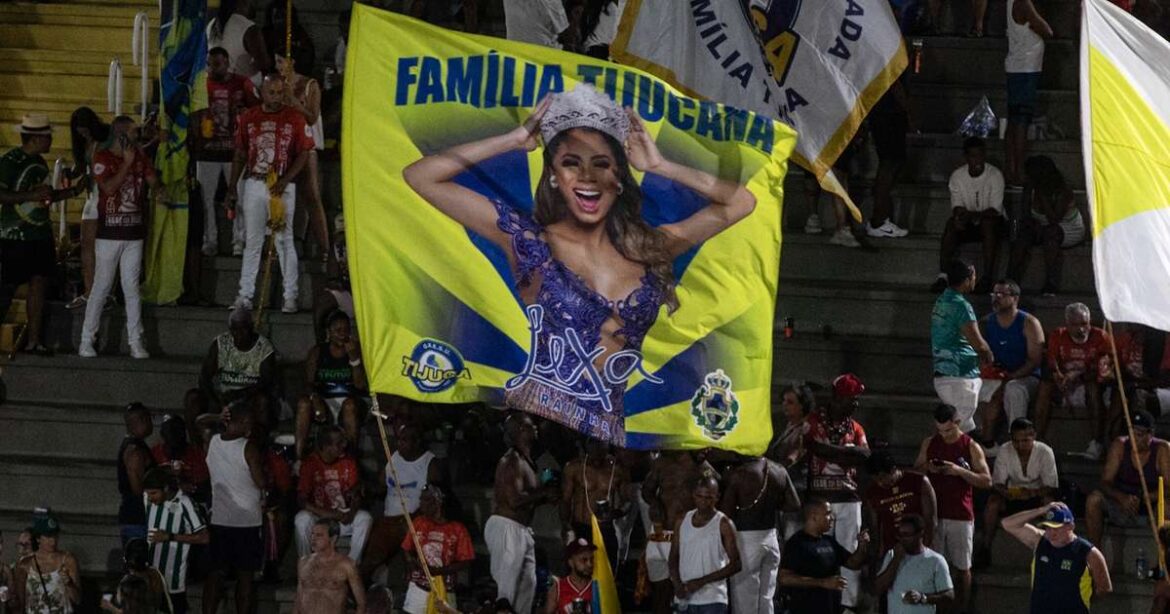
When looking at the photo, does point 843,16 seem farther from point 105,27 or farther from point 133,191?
point 105,27

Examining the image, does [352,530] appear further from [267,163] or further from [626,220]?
[626,220]

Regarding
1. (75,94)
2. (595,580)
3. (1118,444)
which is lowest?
(595,580)

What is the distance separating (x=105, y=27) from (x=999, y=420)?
11.4 metres

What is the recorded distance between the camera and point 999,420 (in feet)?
64.9

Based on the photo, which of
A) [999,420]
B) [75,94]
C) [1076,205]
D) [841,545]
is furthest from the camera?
[75,94]

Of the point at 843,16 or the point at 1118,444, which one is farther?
the point at 1118,444

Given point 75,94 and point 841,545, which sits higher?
point 75,94

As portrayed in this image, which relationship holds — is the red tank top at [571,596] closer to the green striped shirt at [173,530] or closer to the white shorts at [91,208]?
the green striped shirt at [173,530]

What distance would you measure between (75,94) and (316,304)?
651 centimetres

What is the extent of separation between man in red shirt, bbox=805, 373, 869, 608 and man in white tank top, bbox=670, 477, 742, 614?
3.40 ft

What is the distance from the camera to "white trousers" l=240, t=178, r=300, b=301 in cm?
2083

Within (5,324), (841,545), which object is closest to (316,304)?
(5,324)

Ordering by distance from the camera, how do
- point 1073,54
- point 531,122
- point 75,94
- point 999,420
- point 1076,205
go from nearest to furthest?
point 531,122
point 999,420
point 1076,205
point 1073,54
point 75,94

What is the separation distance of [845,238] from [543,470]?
14.1 ft
